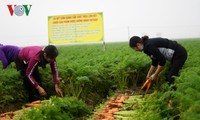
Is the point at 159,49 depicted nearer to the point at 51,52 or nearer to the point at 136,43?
the point at 136,43

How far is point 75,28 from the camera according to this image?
20.9 meters

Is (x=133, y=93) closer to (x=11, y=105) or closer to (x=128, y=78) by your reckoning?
(x=128, y=78)

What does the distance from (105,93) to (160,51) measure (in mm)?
2642

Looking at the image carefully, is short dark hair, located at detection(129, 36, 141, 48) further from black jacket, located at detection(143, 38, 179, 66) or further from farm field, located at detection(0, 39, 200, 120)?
farm field, located at detection(0, 39, 200, 120)

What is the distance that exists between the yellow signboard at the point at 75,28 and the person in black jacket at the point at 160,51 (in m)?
12.6

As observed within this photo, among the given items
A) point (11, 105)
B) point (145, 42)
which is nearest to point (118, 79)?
point (145, 42)

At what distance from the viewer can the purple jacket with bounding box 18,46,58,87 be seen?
7.52 meters

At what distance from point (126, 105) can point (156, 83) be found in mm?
2452

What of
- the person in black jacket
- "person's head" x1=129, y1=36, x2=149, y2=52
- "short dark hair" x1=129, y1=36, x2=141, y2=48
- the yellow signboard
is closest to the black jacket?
the person in black jacket

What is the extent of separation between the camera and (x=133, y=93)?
27.8ft

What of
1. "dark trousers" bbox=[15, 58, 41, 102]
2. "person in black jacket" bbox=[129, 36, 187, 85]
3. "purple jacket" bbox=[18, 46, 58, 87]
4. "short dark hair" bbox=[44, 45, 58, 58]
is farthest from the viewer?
"dark trousers" bbox=[15, 58, 41, 102]

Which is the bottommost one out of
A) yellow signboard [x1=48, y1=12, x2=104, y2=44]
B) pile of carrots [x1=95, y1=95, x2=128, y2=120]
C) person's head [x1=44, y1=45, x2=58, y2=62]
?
pile of carrots [x1=95, y1=95, x2=128, y2=120]

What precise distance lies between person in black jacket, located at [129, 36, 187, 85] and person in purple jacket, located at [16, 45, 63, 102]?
1673 millimetres

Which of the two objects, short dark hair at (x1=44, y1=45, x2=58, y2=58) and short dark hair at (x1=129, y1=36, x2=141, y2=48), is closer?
short dark hair at (x1=44, y1=45, x2=58, y2=58)
